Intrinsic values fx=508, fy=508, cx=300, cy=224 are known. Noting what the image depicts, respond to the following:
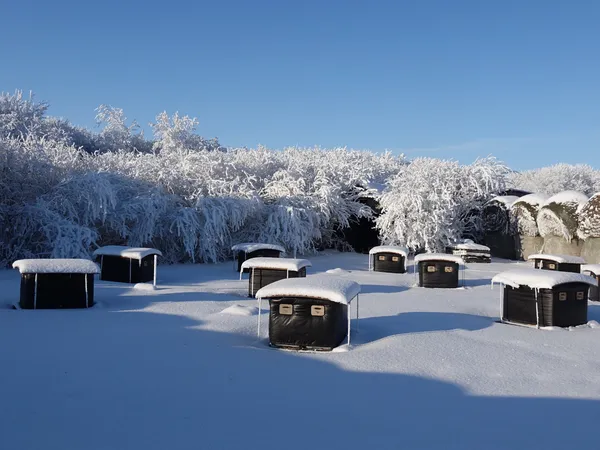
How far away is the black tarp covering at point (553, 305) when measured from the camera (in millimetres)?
9383

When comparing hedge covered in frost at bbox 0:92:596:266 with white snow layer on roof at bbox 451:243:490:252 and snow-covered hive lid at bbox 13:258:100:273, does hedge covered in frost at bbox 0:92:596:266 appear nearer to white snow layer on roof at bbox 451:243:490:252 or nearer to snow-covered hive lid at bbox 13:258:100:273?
white snow layer on roof at bbox 451:243:490:252

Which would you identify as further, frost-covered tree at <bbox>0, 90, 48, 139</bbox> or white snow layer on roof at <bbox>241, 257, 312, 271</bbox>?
frost-covered tree at <bbox>0, 90, 48, 139</bbox>

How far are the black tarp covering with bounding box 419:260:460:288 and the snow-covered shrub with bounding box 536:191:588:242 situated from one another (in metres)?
9.35

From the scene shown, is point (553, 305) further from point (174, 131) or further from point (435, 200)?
point (174, 131)

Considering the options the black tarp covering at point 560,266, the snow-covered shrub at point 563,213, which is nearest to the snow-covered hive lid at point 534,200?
the snow-covered shrub at point 563,213

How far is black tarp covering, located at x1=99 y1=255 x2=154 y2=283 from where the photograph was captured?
13.4 m

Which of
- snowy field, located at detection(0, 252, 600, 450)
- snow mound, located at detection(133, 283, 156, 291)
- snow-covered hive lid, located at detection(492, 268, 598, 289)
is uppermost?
snow-covered hive lid, located at detection(492, 268, 598, 289)

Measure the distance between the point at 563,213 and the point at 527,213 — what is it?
85.0 inches

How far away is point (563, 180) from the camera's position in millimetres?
46562

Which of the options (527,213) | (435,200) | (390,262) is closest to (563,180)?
(527,213)

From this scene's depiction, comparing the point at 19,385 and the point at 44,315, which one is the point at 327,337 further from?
the point at 44,315

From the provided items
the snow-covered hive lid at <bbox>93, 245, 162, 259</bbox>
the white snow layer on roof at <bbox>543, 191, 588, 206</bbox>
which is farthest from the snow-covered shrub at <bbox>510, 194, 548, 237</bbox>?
the snow-covered hive lid at <bbox>93, 245, 162, 259</bbox>

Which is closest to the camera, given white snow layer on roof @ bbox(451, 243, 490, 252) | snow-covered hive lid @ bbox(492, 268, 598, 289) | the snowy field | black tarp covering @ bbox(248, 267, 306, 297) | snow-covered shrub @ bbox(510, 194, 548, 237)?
the snowy field

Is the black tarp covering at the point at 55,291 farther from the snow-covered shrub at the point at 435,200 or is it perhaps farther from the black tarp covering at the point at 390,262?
the snow-covered shrub at the point at 435,200
